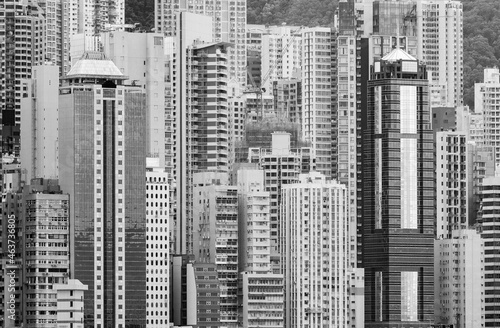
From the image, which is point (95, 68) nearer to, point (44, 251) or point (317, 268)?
point (44, 251)


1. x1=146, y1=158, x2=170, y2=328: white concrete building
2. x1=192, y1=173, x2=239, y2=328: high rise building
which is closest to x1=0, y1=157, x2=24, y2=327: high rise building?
x1=146, y1=158, x2=170, y2=328: white concrete building

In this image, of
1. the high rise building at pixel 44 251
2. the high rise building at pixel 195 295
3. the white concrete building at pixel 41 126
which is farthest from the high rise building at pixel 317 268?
the high rise building at pixel 44 251

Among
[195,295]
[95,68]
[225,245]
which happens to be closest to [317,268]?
[225,245]

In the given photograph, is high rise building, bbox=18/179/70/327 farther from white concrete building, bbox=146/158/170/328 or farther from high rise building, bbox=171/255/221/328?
high rise building, bbox=171/255/221/328

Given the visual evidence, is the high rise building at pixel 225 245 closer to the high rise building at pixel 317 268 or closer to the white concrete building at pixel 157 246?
the high rise building at pixel 317 268

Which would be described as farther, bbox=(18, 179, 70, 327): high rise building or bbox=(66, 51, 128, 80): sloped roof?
bbox=(66, 51, 128, 80): sloped roof
